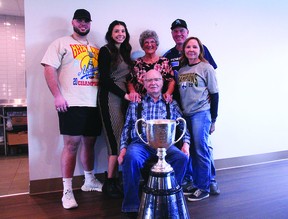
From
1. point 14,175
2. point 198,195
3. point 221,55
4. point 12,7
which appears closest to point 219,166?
point 198,195

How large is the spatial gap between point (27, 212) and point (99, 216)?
1.92 feet

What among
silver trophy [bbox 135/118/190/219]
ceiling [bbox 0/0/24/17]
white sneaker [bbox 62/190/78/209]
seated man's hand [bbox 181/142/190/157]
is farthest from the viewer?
ceiling [bbox 0/0/24/17]

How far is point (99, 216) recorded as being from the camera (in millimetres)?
1896

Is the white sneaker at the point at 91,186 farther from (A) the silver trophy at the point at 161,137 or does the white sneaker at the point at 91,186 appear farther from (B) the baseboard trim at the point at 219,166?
(A) the silver trophy at the point at 161,137

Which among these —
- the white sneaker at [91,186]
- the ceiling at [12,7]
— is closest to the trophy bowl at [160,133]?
the white sneaker at [91,186]

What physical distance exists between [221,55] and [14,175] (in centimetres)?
282

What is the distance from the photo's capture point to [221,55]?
3.03 metres

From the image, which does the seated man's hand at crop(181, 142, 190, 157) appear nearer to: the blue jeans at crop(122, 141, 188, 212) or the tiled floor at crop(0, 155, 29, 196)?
the blue jeans at crop(122, 141, 188, 212)

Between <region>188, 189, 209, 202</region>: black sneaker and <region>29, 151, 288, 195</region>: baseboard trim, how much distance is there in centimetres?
90

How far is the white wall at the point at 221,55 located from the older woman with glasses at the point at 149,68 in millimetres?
462

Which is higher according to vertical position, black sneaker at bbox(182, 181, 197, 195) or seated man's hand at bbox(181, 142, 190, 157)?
seated man's hand at bbox(181, 142, 190, 157)

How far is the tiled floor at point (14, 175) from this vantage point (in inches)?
96.3

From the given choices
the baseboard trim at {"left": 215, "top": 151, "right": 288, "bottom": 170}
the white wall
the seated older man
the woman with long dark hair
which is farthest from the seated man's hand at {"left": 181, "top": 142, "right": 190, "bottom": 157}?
the baseboard trim at {"left": 215, "top": 151, "right": 288, "bottom": 170}

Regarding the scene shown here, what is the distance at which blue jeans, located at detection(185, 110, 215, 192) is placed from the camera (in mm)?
2152
